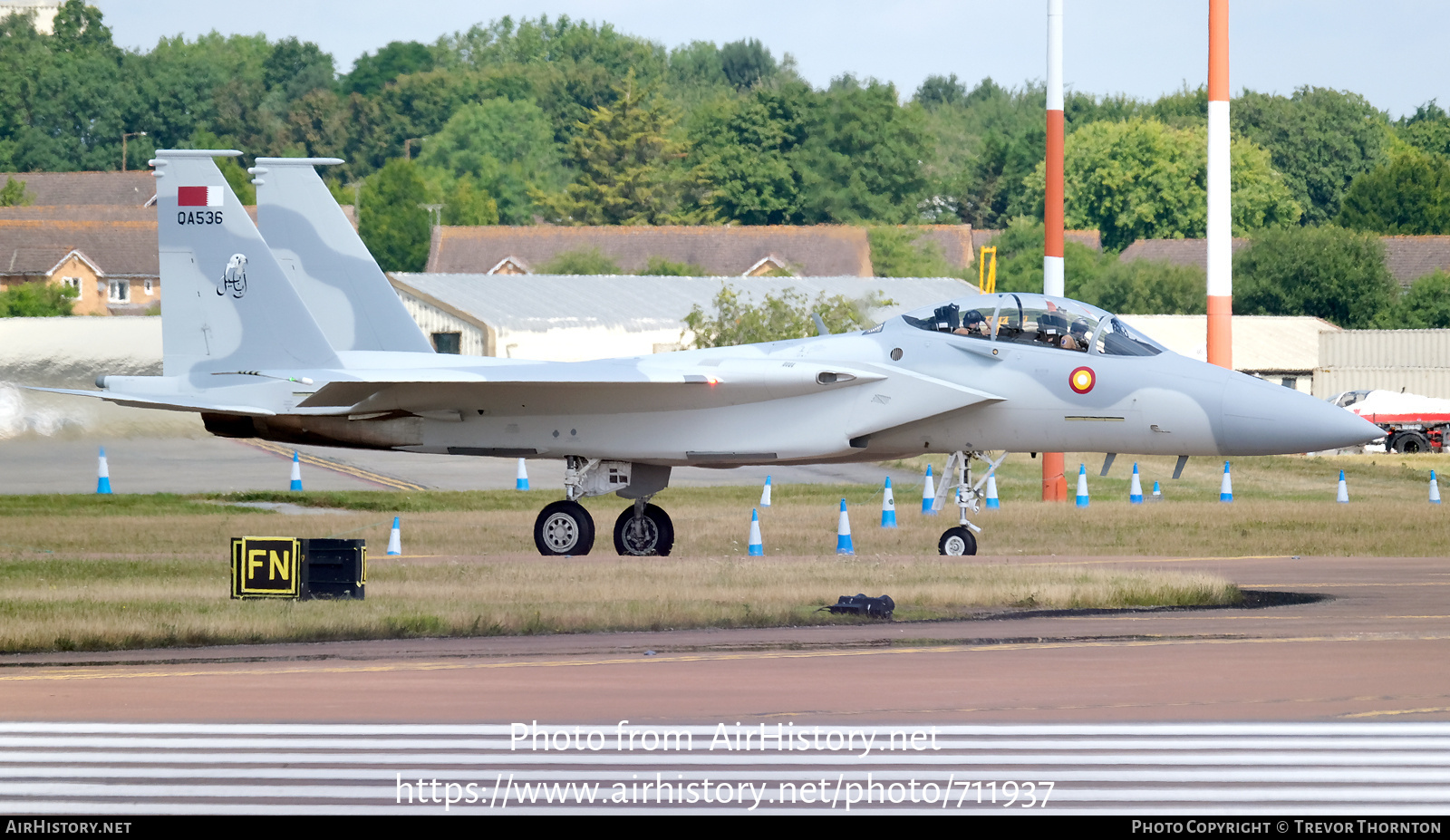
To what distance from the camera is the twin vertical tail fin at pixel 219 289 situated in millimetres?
20188

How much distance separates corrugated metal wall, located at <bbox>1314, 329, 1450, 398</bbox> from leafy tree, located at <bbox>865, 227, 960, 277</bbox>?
22.2 m

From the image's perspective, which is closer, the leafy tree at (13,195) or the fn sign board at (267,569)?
the fn sign board at (267,569)

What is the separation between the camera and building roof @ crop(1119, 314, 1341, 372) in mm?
59469

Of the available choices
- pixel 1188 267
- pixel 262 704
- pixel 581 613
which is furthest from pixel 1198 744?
pixel 1188 267

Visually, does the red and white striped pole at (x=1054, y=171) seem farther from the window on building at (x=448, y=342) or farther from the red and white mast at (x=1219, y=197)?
the window on building at (x=448, y=342)

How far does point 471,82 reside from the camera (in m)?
129

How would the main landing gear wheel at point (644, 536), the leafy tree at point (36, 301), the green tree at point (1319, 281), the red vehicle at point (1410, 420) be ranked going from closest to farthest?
the main landing gear wheel at point (644, 536), the red vehicle at point (1410, 420), the leafy tree at point (36, 301), the green tree at point (1319, 281)

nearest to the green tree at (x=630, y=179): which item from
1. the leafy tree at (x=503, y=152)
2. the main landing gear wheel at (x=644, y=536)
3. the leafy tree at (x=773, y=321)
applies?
the leafy tree at (x=503, y=152)

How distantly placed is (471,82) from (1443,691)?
124 meters

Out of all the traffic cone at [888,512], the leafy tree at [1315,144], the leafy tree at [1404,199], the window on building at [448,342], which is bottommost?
the traffic cone at [888,512]

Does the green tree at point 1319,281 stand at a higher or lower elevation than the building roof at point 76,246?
lower

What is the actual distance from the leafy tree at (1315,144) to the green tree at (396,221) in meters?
53.7

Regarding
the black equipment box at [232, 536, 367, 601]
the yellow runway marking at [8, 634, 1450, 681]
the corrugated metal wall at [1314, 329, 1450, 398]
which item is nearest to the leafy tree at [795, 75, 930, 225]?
the corrugated metal wall at [1314, 329, 1450, 398]

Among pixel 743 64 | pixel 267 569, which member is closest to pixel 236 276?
pixel 267 569
